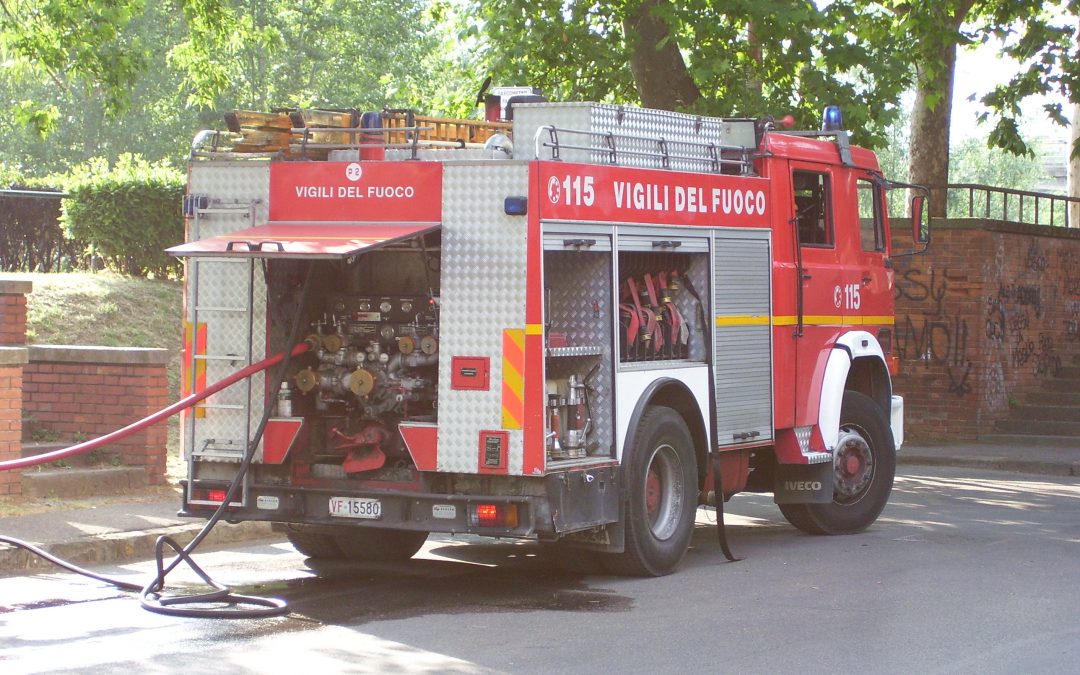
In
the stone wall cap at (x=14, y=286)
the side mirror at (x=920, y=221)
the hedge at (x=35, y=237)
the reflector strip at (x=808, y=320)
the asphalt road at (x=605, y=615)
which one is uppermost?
the hedge at (x=35, y=237)

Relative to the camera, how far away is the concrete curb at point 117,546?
10.0m

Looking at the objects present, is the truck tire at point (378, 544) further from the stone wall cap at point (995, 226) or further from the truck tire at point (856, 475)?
the stone wall cap at point (995, 226)

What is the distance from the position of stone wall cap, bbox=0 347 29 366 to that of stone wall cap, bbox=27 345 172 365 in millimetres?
1321

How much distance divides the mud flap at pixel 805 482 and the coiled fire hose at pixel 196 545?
4135 millimetres

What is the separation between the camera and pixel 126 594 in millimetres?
9227

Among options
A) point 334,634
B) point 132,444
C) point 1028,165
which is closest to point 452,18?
point 132,444

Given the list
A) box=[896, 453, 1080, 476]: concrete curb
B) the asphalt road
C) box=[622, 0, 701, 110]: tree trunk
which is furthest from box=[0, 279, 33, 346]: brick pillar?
box=[896, 453, 1080, 476]: concrete curb

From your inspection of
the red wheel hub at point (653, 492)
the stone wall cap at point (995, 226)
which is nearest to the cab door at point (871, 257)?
the red wheel hub at point (653, 492)

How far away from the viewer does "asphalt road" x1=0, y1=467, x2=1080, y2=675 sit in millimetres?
7539

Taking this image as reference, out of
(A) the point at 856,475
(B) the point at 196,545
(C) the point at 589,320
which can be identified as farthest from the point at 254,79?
(B) the point at 196,545

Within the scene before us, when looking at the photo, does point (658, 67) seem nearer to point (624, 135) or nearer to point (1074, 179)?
point (624, 135)

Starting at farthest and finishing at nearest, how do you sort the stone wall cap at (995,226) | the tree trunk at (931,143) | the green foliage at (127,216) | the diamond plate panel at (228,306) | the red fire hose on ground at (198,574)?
the tree trunk at (931,143), the stone wall cap at (995,226), the green foliage at (127,216), the diamond plate panel at (228,306), the red fire hose on ground at (198,574)

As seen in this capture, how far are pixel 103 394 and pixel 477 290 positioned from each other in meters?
5.43

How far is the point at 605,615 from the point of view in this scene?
880 cm
